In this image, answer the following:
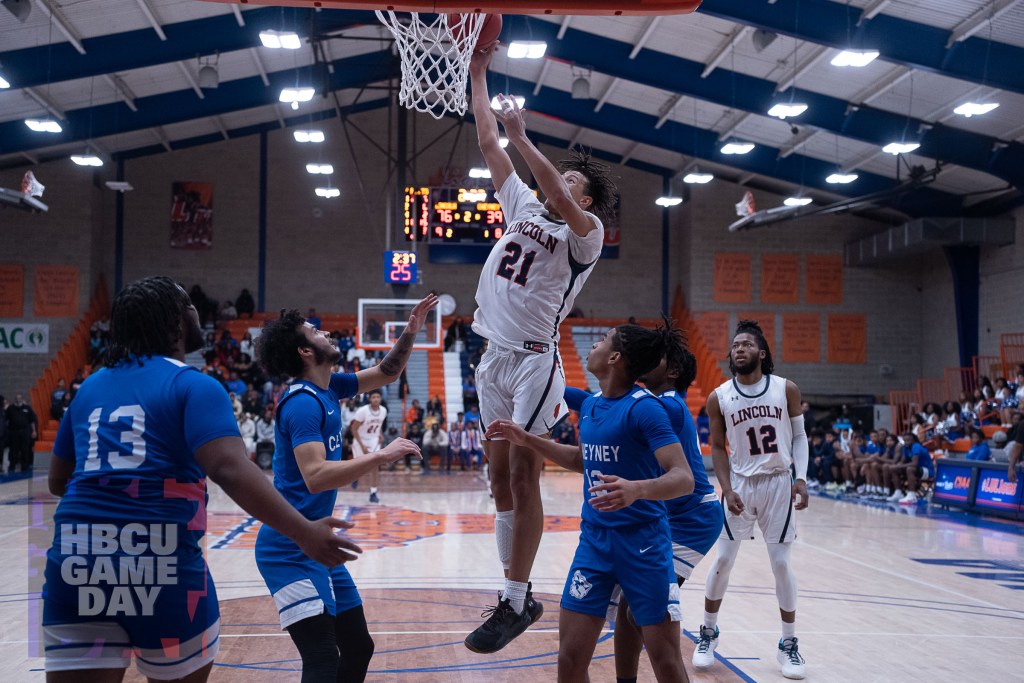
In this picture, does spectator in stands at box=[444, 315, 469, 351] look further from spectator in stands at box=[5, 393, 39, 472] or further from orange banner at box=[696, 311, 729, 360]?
spectator in stands at box=[5, 393, 39, 472]

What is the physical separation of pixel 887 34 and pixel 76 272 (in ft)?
69.7

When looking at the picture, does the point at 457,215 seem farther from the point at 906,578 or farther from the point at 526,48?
the point at 906,578

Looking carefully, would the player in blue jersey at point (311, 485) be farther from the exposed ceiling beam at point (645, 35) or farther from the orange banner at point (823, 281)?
the orange banner at point (823, 281)

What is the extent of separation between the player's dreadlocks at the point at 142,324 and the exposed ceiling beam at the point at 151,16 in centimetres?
1524

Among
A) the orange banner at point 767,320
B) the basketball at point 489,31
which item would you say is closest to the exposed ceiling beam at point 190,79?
the orange banner at point 767,320

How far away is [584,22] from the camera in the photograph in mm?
17641

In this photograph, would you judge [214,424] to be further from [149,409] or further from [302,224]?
[302,224]

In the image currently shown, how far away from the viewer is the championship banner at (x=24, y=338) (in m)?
24.4

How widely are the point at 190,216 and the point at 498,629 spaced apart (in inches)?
995

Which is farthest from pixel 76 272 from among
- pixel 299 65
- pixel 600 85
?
pixel 600 85

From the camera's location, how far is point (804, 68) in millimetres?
17203

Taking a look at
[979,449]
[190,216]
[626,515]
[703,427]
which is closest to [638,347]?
[626,515]

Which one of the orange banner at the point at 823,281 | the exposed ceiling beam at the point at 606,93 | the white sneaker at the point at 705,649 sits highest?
the exposed ceiling beam at the point at 606,93

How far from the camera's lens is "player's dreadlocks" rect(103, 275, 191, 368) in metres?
2.78
